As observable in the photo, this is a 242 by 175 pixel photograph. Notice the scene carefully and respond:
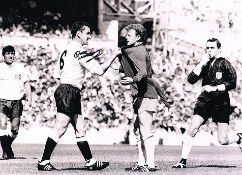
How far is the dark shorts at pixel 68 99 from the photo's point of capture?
1230 centimetres

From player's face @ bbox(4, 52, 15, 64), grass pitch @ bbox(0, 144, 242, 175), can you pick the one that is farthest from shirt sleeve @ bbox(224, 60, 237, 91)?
player's face @ bbox(4, 52, 15, 64)

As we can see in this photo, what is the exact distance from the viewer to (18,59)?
64.4ft

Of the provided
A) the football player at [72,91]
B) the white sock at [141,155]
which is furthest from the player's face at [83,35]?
the white sock at [141,155]

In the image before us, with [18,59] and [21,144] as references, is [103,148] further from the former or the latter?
[18,59]

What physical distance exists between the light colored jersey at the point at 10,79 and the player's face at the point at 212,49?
3133 mm

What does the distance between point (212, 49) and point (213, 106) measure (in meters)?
0.81

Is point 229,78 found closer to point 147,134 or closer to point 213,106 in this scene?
point 213,106

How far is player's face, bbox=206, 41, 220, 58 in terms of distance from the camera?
13.2m

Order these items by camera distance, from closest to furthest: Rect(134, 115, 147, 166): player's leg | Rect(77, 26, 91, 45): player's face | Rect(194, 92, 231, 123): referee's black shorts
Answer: Rect(77, 26, 91, 45): player's face, Rect(134, 115, 147, 166): player's leg, Rect(194, 92, 231, 123): referee's black shorts

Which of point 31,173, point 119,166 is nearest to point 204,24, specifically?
point 119,166

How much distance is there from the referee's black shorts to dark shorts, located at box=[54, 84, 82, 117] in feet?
6.12

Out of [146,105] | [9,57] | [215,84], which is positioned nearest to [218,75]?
[215,84]

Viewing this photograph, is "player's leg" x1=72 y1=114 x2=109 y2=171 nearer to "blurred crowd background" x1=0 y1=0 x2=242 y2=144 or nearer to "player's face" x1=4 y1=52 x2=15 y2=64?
"player's face" x1=4 y1=52 x2=15 y2=64

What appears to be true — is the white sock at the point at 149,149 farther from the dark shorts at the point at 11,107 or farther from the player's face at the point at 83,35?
the dark shorts at the point at 11,107
